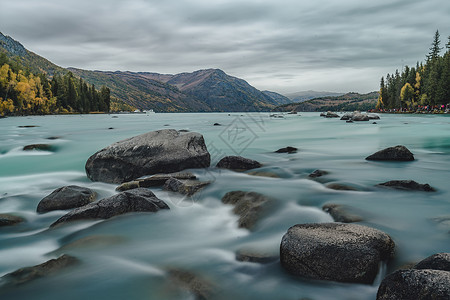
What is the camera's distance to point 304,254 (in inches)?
195

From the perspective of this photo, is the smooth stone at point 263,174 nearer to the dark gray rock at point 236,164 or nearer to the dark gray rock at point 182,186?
the dark gray rock at point 236,164

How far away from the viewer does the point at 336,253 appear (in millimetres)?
4703

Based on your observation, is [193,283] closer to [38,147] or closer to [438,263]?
[438,263]

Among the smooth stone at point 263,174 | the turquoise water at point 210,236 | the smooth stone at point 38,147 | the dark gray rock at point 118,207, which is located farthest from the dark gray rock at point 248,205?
the smooth stone at point 38,147

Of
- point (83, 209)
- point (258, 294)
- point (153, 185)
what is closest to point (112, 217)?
point (83, 209)

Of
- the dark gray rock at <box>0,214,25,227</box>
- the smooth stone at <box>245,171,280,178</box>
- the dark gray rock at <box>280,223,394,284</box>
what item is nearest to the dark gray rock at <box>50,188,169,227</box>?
the dark gray rock at <box>0,214,25,227</box>

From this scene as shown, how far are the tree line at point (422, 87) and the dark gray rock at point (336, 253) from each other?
101064mm

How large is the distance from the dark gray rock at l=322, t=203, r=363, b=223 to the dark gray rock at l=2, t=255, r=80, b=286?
598 centimetres

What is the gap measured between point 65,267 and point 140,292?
5.65ft

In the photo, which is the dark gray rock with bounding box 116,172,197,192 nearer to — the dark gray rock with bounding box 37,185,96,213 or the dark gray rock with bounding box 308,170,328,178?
the dark gray rock with bounding box 37,185,96,213

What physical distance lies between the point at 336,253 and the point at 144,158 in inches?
371

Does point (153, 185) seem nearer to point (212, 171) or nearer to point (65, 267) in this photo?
point (212, 171)

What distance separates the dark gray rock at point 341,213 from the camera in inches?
284

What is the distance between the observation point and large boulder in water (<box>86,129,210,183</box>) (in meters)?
12.2
